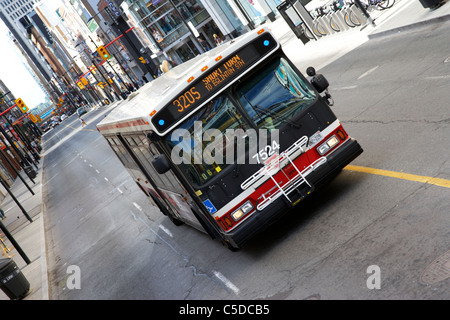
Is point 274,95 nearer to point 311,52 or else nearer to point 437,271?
point 437,271

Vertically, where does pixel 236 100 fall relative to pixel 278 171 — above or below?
above

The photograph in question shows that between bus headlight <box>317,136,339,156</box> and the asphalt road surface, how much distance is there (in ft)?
2.98

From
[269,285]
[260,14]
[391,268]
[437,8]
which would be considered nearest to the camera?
[391,268]

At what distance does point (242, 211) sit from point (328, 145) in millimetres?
1940

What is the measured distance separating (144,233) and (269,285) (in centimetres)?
846

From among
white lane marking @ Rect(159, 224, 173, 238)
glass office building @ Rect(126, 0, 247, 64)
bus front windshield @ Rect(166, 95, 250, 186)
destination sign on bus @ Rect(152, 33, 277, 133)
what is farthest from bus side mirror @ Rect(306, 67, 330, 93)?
glass office building @ Rect(126, 0, 247, 64)

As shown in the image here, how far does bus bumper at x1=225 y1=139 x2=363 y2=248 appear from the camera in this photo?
9625 mm

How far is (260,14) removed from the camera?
52000mm

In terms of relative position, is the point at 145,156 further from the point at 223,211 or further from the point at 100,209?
the point at 100,209

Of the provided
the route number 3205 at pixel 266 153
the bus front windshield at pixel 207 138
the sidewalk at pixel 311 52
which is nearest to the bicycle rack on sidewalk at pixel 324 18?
the sidewalk at pixel 311 52

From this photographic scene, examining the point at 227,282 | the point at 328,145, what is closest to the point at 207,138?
the point at 328,145

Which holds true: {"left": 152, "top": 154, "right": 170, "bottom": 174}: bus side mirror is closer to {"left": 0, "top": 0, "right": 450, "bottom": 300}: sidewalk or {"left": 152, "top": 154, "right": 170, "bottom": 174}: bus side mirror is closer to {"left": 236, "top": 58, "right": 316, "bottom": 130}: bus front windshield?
{"left": 236, "top": 58, "right": 316, "bottom": 130}: bus front windshield

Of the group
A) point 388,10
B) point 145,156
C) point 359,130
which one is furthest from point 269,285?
point 388,10

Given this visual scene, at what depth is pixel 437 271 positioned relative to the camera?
6.34 meters
